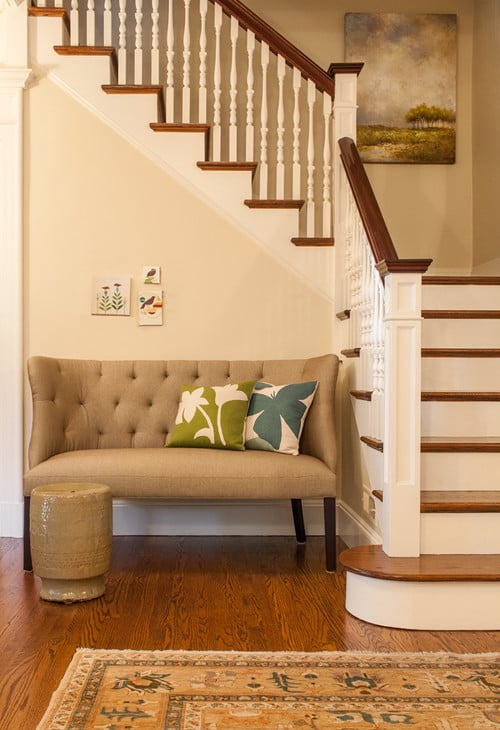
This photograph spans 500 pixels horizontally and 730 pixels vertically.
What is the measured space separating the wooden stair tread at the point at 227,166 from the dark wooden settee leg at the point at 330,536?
1853mm

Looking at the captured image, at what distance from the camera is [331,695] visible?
7.21 ft

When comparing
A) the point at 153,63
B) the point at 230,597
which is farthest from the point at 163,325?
the point at 230,597

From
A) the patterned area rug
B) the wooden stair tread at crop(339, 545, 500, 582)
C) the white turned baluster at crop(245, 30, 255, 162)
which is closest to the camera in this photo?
the patterned area rug

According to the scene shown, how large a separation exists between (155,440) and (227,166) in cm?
150

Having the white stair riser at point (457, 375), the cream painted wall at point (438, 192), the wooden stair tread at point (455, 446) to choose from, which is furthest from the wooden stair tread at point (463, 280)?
the cream painted wall at point (438, 192)

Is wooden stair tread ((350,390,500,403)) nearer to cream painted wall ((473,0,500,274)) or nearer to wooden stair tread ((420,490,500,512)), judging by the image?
wooden stair tread ((420,490,500,512))

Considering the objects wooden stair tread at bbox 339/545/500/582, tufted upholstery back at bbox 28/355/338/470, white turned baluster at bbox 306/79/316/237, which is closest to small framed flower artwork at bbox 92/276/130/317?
tufted upholstery back at bbox 28/355/338/470

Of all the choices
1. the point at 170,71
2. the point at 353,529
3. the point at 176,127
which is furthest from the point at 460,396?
the point at 170,71

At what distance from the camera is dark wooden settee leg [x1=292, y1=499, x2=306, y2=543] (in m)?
4.18

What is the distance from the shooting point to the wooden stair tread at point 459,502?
3.02 metres

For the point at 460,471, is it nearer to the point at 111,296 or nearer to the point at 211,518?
the point at 211,518

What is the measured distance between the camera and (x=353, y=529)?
4.04 m

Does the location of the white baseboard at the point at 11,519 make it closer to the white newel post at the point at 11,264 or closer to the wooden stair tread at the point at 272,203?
the white newel post at the point at 11,264

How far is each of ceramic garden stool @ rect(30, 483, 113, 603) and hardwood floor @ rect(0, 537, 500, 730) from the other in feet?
0.20
